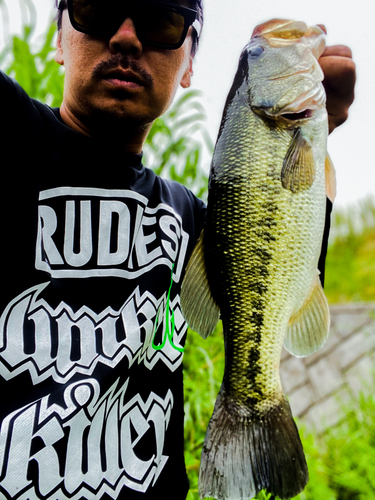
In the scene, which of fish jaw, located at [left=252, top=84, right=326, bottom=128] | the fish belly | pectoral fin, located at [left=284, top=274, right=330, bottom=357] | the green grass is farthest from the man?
the green grass

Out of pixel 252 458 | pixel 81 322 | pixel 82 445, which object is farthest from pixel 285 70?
pixel 82 445

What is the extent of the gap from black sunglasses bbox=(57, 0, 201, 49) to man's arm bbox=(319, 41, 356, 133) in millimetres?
452

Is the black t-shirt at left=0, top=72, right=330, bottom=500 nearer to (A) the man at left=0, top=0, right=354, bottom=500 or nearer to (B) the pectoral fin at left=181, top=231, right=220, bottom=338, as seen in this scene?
(A) the man at left=0, top=0, right=354, bottom=500

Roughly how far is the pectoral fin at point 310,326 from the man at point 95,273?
383 mm

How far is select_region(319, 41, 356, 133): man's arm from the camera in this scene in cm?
120

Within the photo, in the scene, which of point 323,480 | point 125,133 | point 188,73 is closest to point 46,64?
point 188,73

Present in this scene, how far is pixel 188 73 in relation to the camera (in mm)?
1556

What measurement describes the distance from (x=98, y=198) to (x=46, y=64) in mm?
1300

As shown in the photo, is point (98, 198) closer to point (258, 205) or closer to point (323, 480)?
point (258, 205)

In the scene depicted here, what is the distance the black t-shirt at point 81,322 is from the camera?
3.36 ft

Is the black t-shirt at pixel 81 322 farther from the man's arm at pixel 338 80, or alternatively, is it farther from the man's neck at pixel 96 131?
the man's arm at pixel 338 80

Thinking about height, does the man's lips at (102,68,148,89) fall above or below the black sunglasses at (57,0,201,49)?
below

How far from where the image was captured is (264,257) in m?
1.13

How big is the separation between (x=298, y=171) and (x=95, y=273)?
24.3 inches
